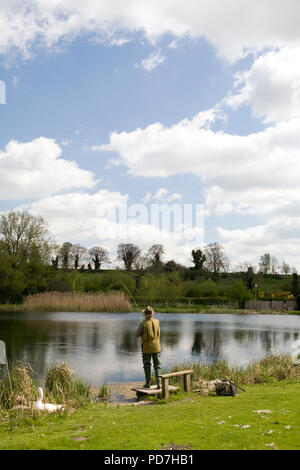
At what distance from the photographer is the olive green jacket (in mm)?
10926

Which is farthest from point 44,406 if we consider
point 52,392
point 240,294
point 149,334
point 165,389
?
point 240,294

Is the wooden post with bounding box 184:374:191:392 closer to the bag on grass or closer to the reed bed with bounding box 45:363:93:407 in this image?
the bag on grass

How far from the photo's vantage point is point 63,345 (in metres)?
21.6

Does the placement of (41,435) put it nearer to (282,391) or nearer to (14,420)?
(14,420)

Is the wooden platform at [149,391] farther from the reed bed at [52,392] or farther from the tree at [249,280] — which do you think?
the tree at [249,280]

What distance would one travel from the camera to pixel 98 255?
95062 millimetres

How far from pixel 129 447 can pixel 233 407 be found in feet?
11.2

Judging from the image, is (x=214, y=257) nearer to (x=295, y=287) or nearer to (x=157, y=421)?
(x=295, y=287)

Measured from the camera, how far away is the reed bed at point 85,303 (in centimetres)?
4262

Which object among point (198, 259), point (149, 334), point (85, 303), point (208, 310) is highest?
point (198, 259)

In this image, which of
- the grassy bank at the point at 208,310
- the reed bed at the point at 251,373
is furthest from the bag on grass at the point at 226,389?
the grassy bank at the point at 208,310

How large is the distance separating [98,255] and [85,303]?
2059 inches

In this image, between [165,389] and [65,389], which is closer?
[165,389]
